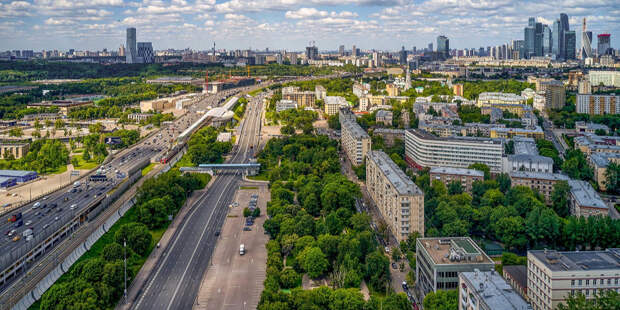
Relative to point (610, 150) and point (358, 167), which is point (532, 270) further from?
point (610, 150)

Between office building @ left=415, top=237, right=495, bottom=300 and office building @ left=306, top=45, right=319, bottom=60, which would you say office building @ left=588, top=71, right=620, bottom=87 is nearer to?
office building @ left=415, top=237, right=495, bottom=300

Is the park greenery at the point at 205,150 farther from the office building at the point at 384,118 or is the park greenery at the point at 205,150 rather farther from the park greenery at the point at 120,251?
the office building at the point at 384,118

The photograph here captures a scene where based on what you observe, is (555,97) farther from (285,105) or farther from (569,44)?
(569,44)

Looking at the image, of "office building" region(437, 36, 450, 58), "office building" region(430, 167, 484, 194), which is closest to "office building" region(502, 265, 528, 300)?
"office building" region(430, 167, 484, 194)

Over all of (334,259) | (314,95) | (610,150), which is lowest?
Answer: (334,259)

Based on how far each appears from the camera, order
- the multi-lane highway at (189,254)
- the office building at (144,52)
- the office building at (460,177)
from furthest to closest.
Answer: the office building at (144,52) < the office building at (460,177) < the multi-lane highway at (189,254)

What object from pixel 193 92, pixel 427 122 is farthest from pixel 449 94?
pixel 193 92


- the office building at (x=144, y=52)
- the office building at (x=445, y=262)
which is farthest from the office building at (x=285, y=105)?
the office building at (x=144, y=52)
